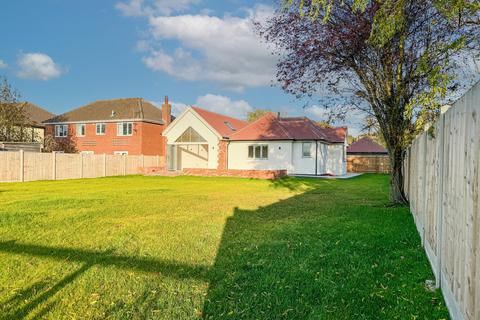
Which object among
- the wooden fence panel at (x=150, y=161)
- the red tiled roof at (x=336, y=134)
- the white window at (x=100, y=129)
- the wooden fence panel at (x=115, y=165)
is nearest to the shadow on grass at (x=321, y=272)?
the wooden fence panel at (x=115, y=165)

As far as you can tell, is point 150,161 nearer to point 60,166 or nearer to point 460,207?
point 60,166

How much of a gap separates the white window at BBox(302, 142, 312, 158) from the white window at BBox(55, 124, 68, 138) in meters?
26.4

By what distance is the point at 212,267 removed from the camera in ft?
16.5

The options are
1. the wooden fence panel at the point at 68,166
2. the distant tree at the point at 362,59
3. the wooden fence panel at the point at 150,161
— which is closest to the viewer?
the distant tree at the point at 362,59

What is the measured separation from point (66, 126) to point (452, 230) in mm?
42683

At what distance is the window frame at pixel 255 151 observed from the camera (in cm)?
3083

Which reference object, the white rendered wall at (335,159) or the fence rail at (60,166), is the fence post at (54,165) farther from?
the white rendered wall at (335,159)

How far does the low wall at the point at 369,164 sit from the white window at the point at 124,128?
23.5 m

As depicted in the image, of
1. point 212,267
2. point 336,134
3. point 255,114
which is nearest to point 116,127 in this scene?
point 336,134

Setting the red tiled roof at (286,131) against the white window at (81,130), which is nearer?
the red tiled roof at (286,131)

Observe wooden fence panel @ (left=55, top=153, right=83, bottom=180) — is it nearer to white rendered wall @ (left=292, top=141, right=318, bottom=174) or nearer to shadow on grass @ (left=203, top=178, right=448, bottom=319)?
white rendered wall @ (left=292, top=141, right=318, bottom=174)

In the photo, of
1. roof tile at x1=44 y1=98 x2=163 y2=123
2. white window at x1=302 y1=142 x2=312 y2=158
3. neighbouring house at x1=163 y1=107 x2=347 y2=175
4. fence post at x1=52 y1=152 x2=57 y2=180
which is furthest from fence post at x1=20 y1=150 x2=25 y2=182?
white window at x1=302 y1=142 x2=312 y2=158

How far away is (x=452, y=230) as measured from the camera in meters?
3.23

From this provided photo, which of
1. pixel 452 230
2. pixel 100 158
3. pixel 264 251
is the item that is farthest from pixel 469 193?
pixel 100 158
